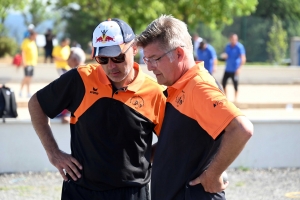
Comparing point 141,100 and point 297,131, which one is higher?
point 141,100

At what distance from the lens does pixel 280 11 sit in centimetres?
4281

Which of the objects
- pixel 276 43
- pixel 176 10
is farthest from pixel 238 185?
pixel 276 43

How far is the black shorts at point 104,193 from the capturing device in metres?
3.98

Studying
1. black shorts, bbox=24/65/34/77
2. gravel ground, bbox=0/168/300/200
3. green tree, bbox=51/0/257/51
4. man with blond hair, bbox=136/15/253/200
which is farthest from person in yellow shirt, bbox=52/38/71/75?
man with blond hair, bbox=136/15/253/200

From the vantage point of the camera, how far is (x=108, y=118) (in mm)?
3932

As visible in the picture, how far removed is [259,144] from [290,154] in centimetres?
51

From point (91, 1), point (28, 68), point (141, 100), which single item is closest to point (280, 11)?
point (91, 1)

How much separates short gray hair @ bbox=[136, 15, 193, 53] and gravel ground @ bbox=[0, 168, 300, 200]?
14.6ft

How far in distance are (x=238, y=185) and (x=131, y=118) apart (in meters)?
4.47

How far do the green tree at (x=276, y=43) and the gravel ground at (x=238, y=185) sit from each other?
983 inches

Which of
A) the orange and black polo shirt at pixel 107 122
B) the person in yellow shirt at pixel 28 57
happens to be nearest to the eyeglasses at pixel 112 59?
the orange and black polo shirt at pixel 107 122

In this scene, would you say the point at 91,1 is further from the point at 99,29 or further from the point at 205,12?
the point at 99,29

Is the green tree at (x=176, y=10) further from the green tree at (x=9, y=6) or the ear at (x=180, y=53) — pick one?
the ear at (x=180, y=53)

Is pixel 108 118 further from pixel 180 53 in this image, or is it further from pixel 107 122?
pixel 180 53
